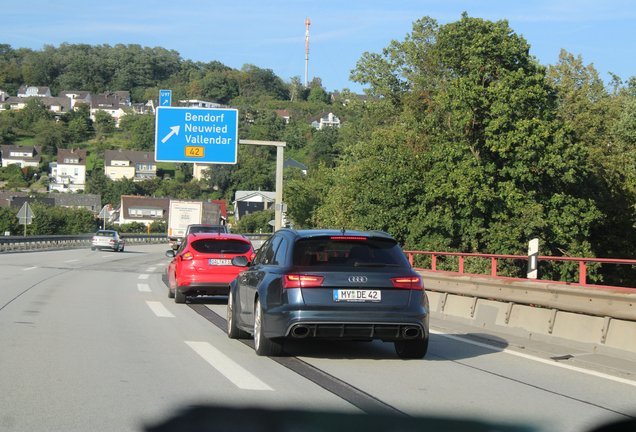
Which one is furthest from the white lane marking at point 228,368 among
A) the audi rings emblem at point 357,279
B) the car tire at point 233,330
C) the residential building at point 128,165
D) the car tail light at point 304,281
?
the residential building at point 128,165

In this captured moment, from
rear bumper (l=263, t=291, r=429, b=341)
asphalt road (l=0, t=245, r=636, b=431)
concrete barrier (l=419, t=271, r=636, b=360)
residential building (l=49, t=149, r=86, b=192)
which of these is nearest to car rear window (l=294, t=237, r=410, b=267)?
rear bumper (l=263, t=291, r=429, b=341)

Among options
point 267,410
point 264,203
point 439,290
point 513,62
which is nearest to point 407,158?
point 513,62

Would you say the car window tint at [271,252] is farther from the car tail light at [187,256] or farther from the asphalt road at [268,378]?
the car tail light at [187,256]

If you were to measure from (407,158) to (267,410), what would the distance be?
33.9 meters

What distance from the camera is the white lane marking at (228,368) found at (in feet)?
20.3

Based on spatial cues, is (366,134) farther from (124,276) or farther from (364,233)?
(364,233)

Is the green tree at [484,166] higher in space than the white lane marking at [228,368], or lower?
higher

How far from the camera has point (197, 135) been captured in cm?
3072

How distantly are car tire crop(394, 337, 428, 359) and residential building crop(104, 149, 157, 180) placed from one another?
7240 inches

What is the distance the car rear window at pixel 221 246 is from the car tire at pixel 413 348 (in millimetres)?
6906

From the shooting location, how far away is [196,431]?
15.3ft

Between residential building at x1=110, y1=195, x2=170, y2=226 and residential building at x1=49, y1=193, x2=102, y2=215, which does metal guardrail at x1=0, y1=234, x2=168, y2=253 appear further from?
residential building at x1=49, y1=193, x2=102, y2=215

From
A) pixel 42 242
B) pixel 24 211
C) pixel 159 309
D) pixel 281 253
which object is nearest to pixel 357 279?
pixel 281 253

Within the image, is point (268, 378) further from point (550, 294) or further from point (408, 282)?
point (550, 294)
